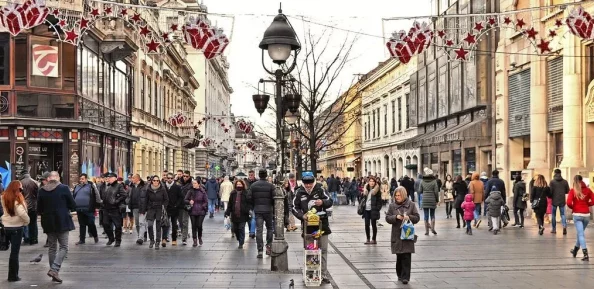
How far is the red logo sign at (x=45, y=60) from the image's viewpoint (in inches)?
1160

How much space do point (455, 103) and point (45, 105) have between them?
68.5ft

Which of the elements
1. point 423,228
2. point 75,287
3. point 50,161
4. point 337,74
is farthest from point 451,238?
point 337,74

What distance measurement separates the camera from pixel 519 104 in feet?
104

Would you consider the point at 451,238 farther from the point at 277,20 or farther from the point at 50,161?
the point at 50,161

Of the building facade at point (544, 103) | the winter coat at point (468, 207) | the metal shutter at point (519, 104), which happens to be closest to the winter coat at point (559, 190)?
the winter coat at point (468, 207)

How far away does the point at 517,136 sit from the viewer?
32.5 metres

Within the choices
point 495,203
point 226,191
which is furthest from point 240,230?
point 226,191

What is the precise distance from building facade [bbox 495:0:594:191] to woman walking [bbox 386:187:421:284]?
1280 cm

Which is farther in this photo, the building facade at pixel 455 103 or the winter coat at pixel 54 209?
the building facade at pixel 455 103

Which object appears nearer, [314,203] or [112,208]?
[314,203]

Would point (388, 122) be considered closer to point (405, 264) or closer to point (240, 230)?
point (240, 230)

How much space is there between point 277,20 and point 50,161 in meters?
18.3

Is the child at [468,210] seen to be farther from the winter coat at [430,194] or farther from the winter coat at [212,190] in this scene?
the winter coat at [212,190]

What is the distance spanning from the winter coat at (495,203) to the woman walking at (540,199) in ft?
2.97
